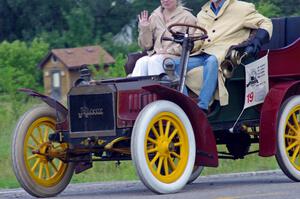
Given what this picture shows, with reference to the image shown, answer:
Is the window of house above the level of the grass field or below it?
above

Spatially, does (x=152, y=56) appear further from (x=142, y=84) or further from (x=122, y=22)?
(x=122, y=22)

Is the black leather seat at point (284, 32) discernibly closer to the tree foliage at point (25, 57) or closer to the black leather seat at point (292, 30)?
the black leather seat at point (292, 30)

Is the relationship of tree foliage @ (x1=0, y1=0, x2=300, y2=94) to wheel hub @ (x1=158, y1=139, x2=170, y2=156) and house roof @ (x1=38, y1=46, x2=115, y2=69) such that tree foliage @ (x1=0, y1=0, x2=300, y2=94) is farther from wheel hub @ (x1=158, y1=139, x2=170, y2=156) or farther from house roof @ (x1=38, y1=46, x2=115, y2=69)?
wheel hub @ (x1=158, y1=139, x2=170, y2=156)

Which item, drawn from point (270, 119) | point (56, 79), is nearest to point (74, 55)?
point (56, 79)

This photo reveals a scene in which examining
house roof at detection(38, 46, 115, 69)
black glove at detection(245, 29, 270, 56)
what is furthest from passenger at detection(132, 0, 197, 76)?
house roof at detection(38, 46, 115, 69)

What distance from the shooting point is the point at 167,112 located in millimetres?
9547

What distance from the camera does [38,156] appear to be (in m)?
9.90

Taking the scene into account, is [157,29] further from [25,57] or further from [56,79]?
[56,79]

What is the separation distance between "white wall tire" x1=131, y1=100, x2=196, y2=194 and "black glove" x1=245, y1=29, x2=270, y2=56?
3.52 ft

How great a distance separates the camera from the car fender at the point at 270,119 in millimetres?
10430

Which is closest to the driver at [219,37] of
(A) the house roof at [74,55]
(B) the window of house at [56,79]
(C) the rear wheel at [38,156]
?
(C) the rear wheel at [38,156]

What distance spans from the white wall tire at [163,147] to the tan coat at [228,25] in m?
0.97

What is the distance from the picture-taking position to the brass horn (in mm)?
10230

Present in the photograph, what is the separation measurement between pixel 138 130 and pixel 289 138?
88.0 inches
